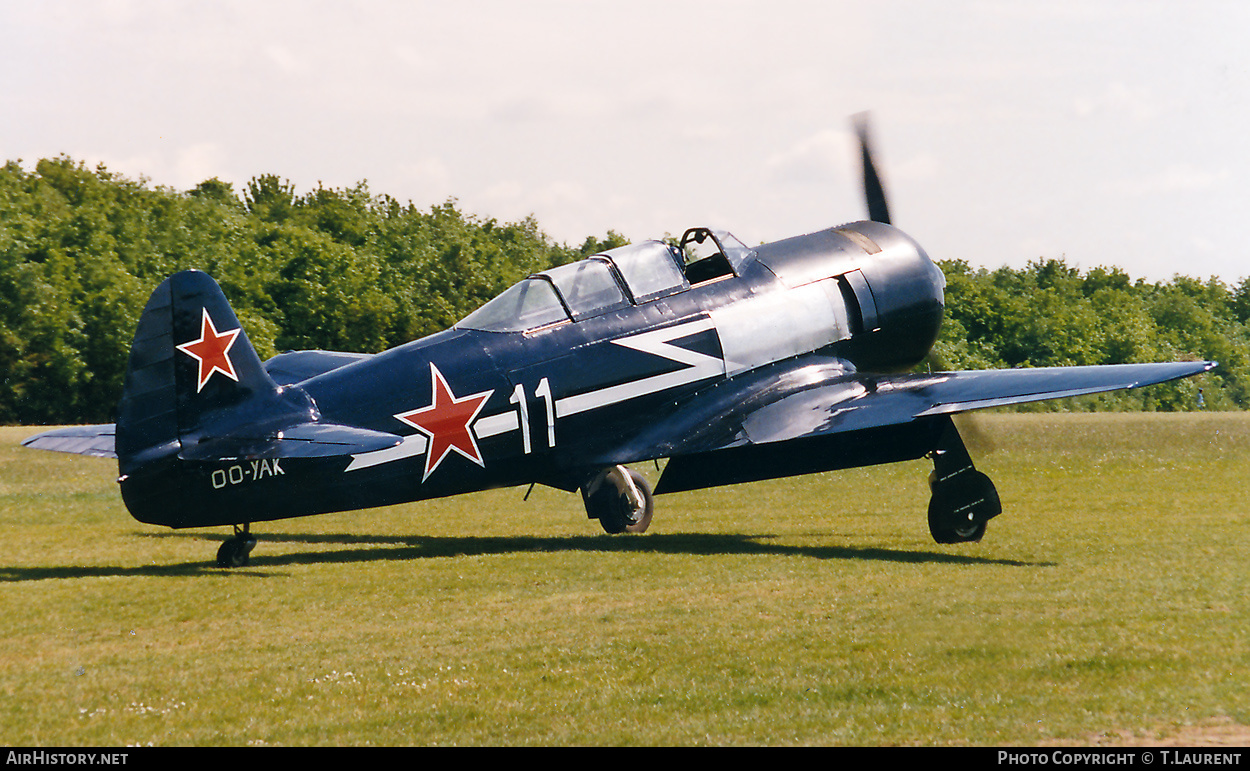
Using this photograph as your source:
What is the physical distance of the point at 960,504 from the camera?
41.0ft

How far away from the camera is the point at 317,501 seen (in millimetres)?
11766

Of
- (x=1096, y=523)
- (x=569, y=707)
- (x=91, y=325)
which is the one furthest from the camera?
(x=91, y=325)

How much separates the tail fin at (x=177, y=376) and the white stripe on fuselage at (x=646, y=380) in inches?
77.4

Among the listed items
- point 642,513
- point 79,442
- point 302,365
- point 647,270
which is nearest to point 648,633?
point 647,270

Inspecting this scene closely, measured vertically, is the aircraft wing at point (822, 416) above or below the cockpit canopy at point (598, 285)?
below

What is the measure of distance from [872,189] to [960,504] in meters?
5.44

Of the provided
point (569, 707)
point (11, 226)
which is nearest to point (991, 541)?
point (569, 707)

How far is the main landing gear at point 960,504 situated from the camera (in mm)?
12484

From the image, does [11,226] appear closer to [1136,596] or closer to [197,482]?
[197,482]

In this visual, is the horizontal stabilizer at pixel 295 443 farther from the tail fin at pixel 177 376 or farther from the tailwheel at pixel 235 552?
the tailwheel at pixel 235 552

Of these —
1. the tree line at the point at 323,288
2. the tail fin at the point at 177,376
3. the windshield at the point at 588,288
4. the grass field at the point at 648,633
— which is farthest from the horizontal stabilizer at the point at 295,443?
the tree line at the point at 323,288

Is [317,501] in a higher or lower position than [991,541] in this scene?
higher

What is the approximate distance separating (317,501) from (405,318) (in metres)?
37.0

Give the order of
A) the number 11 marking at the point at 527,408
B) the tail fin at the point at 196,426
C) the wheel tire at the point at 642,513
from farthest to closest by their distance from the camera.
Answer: the wheel tire at the point at 642,513 → the number 11 marking at the point at 527,408 → the tail fin at the point at 196,426
